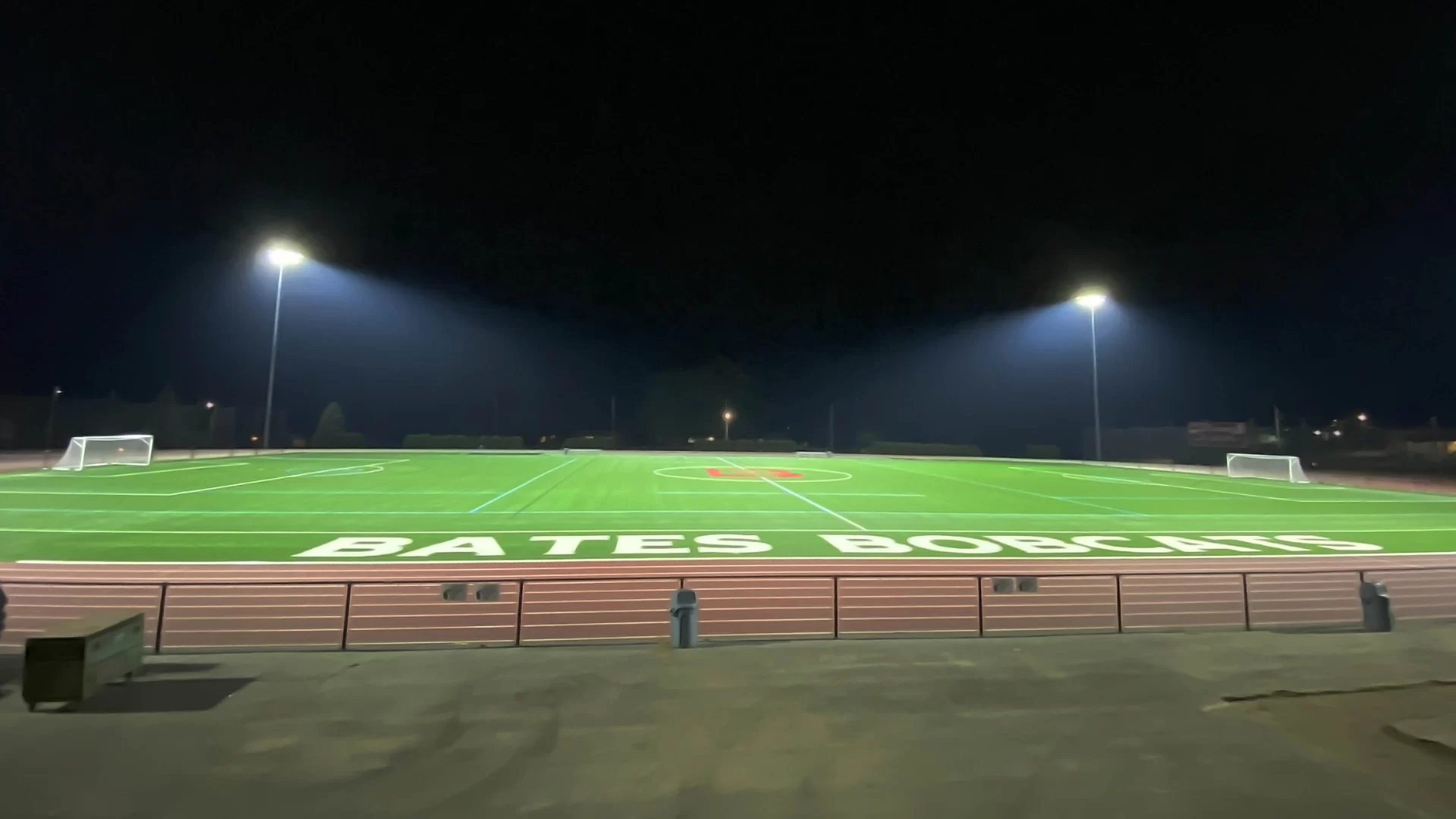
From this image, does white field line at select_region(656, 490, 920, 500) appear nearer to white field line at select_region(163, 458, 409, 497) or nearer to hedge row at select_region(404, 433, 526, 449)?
white field line at select_region(163, 458, 409, 497)

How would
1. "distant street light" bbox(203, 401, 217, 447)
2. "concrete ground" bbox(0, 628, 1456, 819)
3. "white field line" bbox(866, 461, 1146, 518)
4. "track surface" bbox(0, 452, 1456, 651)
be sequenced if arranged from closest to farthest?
1. "concrete ground" bbox(0, 628, 1456, 819)
2. "track surface" bbox(0, 452, 1456, 651)
3. "white field line" bbox(866, 461, 1146, 518)
4. "distant street light" bbox(203, 401, 217, 447)

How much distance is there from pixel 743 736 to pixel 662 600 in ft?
17.9

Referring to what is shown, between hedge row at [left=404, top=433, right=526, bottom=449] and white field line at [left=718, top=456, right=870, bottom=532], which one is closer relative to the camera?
white field line at [left=718, top=456, right=870, bottom=532]

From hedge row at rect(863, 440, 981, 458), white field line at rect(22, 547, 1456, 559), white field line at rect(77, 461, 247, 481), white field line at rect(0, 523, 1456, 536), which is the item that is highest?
hedge row at rect(863, 440, 981, 458)

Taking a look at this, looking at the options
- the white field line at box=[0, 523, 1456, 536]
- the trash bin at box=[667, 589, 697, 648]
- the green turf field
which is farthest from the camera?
the white field line at box=[0, 523, 1456, 536]

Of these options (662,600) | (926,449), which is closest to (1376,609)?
(662,600)

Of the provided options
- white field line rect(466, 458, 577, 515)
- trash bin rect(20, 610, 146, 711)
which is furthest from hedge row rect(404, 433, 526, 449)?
trash bin rect(20, 610, 146, 711)

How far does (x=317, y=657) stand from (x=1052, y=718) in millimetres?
7913

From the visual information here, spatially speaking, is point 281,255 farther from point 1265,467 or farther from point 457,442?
point 1265,467

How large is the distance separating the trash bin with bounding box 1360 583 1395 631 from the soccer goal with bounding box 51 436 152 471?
4755cm

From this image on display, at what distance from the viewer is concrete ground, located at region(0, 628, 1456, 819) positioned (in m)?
4.51

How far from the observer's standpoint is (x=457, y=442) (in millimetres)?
75500

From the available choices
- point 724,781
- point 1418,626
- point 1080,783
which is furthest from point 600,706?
point 1418,626

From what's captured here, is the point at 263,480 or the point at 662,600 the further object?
the point at 263,480
